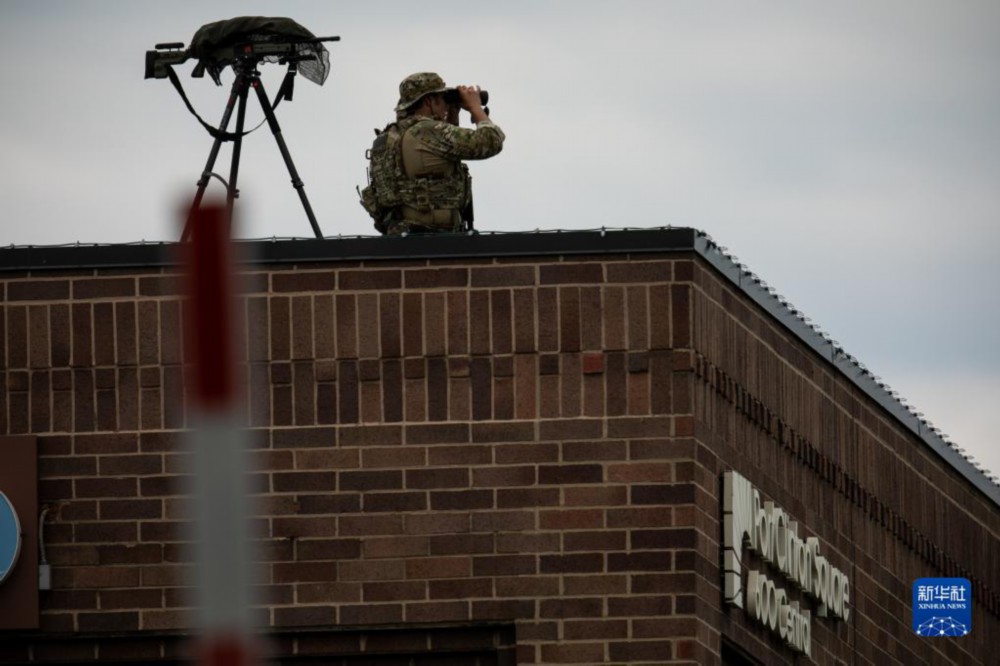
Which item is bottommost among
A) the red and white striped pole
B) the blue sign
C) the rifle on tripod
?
the red and white striped pole

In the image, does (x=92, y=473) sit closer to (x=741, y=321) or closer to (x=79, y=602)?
(x=79, y=602)

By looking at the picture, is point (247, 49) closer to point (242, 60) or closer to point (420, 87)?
point (242, 60)

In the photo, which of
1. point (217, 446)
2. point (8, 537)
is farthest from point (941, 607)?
point (217, 446)

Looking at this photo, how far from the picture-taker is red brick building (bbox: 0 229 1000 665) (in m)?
13.7

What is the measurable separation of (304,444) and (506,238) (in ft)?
5.56

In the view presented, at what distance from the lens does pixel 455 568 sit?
13688 mm

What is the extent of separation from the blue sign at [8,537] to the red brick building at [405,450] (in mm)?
61

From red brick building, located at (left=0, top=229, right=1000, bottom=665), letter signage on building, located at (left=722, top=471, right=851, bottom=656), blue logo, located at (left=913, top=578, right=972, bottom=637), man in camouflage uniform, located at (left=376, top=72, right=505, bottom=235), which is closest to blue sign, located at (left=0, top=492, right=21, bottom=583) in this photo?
red brick building, located at (left=0, top=229, right=1000, bottom=665)

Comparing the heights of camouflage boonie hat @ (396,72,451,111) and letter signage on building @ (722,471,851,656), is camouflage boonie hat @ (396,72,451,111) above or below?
above

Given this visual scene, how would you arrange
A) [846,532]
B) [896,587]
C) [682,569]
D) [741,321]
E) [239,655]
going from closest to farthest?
[239,655] < [682,569] < [741,321] < [846,532] < [896,587]

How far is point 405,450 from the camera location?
45.3 ft

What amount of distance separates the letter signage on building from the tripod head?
200 inches

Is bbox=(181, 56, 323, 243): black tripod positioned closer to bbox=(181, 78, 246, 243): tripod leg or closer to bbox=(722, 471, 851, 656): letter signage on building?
bbox=(181, 78, 246, 243): tripod leg

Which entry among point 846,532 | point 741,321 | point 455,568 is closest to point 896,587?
point 846,532
